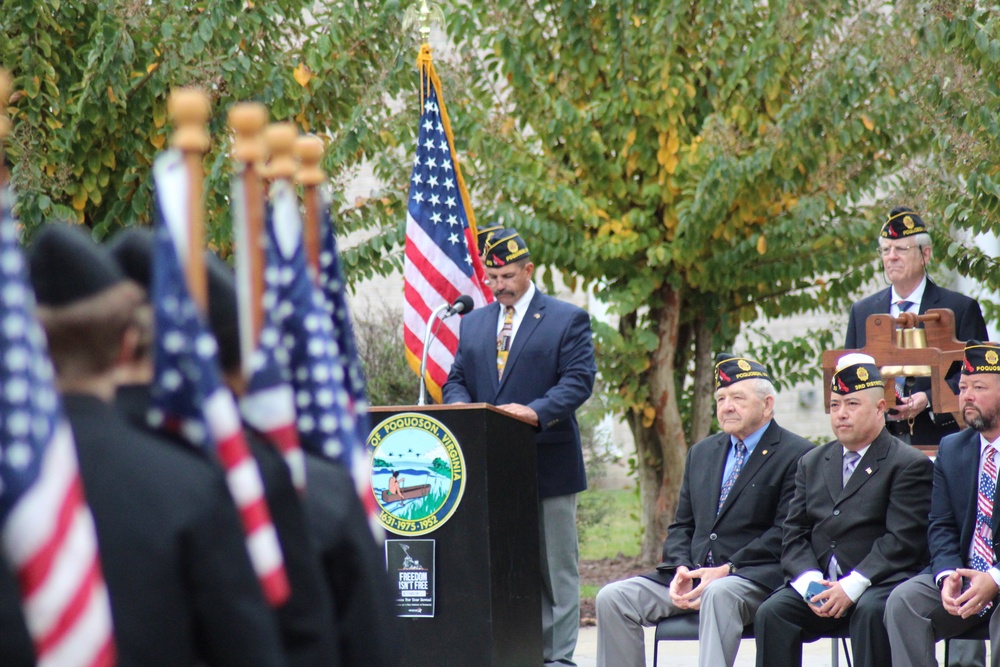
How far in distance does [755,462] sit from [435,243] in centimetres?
232

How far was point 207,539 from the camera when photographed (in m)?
2.06

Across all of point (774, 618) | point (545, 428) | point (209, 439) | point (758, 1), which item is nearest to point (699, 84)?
point (758, 1)

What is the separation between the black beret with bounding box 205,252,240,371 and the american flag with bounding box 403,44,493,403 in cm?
462

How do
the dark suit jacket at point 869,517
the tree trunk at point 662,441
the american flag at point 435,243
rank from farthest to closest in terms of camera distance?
1. the tree trunk at point 662,441
2. the american flag at point 435,243
3. the dark suit jacket at point 869,517

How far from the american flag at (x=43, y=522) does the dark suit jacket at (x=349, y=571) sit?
2.03 ft

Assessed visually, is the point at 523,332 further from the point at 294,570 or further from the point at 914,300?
the point at 294,570

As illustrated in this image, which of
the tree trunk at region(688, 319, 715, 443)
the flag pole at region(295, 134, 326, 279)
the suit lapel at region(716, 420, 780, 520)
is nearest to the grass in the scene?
the tree trunk at region(688, 319, 715, 443)

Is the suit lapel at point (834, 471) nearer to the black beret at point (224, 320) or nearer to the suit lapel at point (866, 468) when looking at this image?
the suit lapel at point (866, 468)

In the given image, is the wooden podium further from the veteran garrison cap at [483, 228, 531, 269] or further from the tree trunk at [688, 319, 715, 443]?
the tree trunk at [688, 319, 715, 443]

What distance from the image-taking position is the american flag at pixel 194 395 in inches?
85.4

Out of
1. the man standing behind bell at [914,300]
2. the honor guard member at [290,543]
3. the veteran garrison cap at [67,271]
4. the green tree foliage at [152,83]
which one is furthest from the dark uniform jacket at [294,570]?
the green tree foliage at [152,83]

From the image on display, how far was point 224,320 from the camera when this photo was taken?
2457mm

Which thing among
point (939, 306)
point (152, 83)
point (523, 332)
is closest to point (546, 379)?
point (523, 332)

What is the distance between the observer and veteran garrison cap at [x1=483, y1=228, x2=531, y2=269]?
6.54 m
